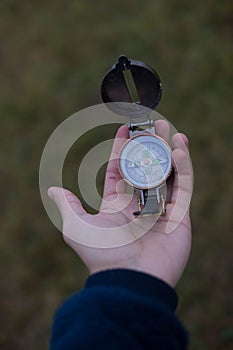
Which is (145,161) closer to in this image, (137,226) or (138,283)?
(137,226)

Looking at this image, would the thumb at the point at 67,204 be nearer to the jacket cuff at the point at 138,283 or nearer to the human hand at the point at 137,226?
the human hand at the point at 137,226

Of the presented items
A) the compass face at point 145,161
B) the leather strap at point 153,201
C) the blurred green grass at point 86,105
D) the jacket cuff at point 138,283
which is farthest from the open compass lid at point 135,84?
the blurred green grass at point 86,105

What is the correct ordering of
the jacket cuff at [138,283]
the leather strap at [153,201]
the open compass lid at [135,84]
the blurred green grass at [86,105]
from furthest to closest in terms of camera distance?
the blurred green grass at [86,105]
the open compass lid at [135,84]
the leather strap at [153,201]
the jacket cuff at [138,283]

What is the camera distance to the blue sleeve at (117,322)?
0.98 meters

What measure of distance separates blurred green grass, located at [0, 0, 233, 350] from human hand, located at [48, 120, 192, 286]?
0.80 meters

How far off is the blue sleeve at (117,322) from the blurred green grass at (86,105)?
3.61 feet

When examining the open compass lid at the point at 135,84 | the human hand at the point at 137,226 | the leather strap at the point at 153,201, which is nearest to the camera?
the human hand at the point at 137,226

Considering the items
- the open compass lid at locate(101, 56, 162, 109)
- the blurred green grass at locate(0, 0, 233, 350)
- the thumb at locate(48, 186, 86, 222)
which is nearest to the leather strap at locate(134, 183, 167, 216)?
the thumb at locate(48, 186, 86, 222)

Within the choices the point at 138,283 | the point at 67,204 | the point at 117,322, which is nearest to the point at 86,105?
the point at 67,204

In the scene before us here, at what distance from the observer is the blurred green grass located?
2.19 meters

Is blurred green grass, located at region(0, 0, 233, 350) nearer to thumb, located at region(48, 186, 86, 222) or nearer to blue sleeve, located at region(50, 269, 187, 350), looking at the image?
thumb, located at region(48, 186, 86, 222)

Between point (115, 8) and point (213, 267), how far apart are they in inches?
65.3

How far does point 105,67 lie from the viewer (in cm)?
282

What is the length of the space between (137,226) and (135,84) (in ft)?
1.48
